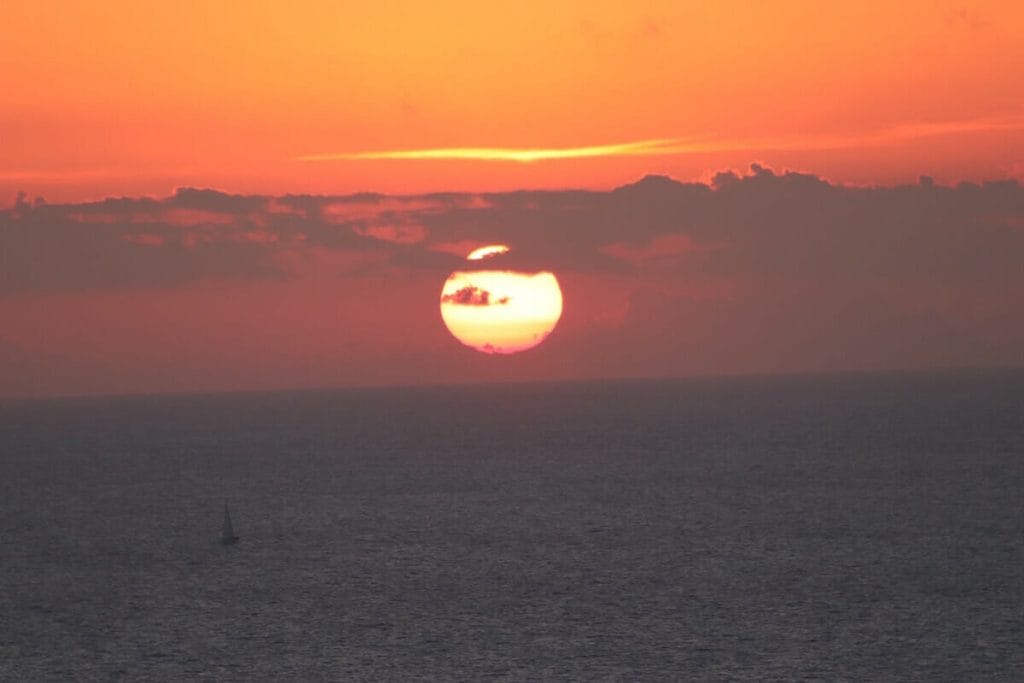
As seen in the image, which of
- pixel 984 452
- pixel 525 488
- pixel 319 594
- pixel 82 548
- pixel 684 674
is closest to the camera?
pixel 684 674

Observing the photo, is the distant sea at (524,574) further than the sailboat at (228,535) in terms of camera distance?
No

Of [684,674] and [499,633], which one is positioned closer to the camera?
[684,674]

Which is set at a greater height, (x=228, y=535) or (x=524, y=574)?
(x=228, y=535)

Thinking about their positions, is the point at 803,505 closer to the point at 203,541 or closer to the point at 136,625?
the point at 203,541

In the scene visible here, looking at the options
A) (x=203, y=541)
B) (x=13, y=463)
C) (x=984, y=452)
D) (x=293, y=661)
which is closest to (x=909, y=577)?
(x=293, y=661)

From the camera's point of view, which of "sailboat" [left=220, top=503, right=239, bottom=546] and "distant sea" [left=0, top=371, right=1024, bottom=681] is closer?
"distant sea" [left=0, top=371, right=1024, bottom=681]

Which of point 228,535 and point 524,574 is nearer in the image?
point 524,574

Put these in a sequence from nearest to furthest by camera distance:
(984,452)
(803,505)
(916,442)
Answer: (803,505)
(984,452)
(916,442)
